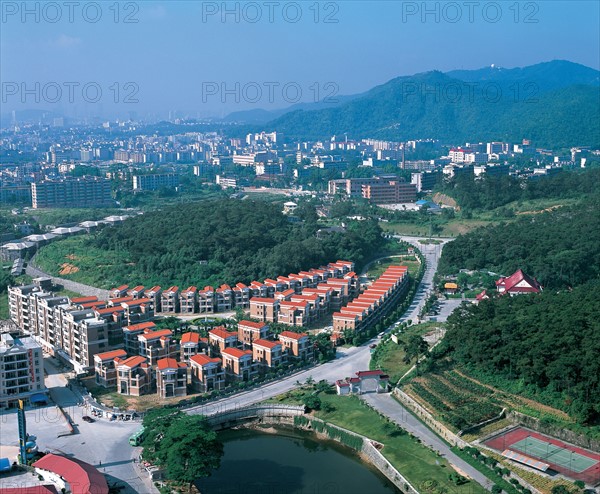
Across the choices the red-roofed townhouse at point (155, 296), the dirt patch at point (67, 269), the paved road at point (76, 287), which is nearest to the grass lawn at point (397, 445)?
the red-roofed townhouse at point (155, 296)

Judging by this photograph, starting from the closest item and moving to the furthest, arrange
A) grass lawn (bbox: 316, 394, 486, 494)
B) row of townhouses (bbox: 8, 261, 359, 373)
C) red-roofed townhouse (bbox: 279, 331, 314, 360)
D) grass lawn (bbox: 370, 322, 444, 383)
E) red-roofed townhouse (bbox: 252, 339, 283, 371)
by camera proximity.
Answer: grass lawn (bbox: 316, 394, 486, 494), grass lawn (bbox: 370, 322, 444, 383), red-roofed townhouse (bbox: 252, 339, 283, 371), red-roofed townhouse (bbox: 279, 331, 314, 360), row of townhouses (bbox: 8, 261, 359, 373)

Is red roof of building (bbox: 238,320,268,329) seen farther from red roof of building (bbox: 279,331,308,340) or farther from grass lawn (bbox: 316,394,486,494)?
grass lawn (bbox: 316,394,486,494)

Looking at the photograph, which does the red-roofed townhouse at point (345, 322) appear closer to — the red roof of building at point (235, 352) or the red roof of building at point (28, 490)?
the red roof of building at point (235, 352)

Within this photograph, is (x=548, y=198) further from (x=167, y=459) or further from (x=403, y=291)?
(x=167, y=459)

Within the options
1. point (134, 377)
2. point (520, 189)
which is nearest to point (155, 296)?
point (134, 377)

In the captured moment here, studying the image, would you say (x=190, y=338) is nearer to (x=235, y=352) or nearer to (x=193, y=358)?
(x=193, y=358)

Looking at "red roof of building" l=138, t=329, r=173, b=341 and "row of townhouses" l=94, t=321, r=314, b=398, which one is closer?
"row of townhouses" l=94, t=321, r=314, b=398

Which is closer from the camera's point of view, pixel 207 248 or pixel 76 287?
pixel 76 287

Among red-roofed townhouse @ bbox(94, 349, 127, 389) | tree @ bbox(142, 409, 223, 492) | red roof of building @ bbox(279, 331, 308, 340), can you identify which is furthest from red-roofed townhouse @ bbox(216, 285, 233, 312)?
tree @ bbox(142, 409, 223, 492)
